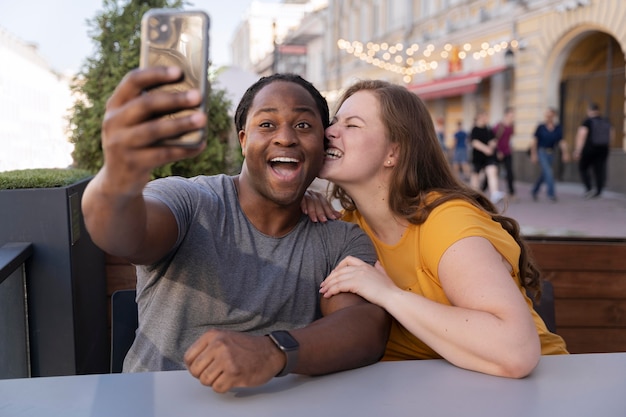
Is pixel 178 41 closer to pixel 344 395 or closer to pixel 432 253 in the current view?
pixel 344 395

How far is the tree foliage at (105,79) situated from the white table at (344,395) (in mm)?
2681

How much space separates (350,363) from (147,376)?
45cm

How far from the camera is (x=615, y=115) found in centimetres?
1303

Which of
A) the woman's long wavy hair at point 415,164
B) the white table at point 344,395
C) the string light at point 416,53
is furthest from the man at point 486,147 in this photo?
the white table at point 344,395

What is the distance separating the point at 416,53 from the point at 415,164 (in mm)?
20994

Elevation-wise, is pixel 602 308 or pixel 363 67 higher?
pixel 363 67

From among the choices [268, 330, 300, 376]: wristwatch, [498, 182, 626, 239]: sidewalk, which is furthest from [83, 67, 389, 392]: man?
[498, 182, 626, 239]: sidewalk

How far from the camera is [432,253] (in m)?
1.83

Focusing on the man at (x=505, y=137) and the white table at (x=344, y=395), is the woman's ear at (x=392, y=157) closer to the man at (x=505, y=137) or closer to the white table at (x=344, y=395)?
the white table at (x=344, y=395)

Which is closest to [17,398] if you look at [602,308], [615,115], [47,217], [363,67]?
[47,217]

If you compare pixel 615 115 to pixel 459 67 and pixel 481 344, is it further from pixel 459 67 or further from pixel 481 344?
pixel 481 344

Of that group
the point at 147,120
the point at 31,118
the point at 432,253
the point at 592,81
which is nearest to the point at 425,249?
the point at 432,253

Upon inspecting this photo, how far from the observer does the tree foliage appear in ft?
12.8

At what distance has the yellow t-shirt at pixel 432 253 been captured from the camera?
180cm
